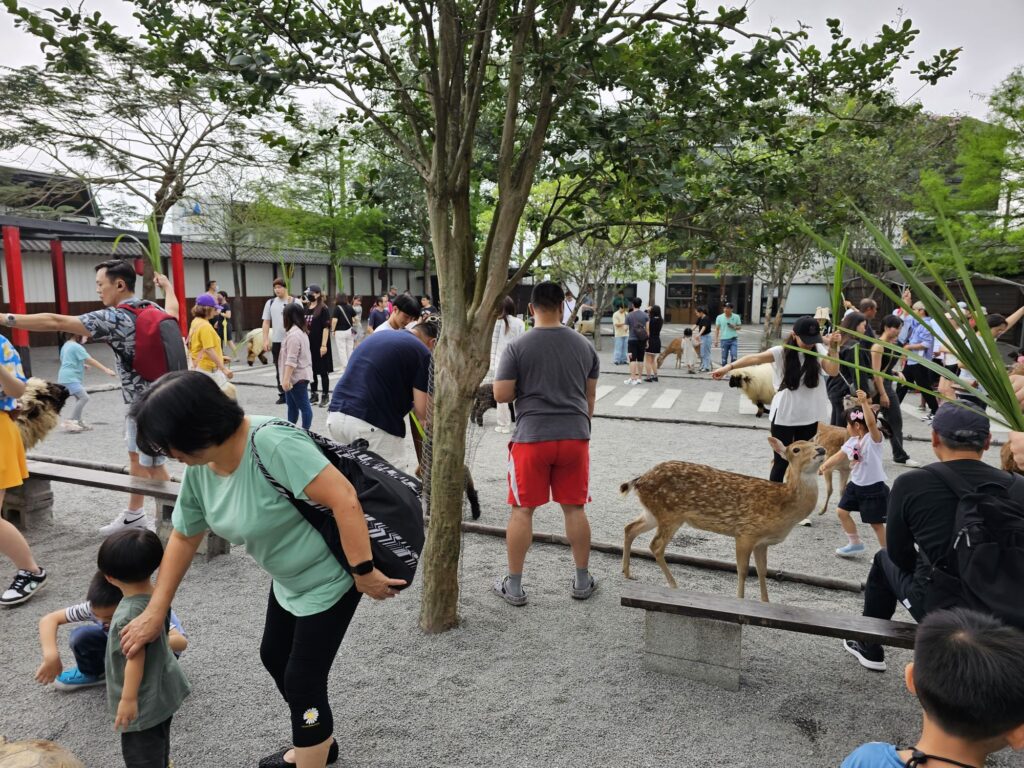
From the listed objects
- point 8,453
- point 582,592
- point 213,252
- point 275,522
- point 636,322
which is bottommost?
point 582,592

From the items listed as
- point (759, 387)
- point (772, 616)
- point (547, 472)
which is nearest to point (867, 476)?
point (772, 616)

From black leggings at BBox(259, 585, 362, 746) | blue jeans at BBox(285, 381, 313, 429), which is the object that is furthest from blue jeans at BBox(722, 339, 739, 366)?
black leggings at BBox(259, 585, 362, 746)

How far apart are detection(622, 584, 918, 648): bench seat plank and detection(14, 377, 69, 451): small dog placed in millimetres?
4800

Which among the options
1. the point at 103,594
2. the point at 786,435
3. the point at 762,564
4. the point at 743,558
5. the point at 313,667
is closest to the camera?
the point at 313,667

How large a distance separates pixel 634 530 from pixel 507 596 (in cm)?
97

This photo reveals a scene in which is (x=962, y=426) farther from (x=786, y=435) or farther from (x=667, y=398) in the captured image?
(x=667, y=398)

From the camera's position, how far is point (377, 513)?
218 cm

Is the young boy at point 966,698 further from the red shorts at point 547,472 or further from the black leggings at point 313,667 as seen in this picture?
the red shorts at point 547,472

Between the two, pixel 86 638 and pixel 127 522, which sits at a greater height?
pixel 86 638

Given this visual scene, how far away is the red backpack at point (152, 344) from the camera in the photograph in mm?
4562

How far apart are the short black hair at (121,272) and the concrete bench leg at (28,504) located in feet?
6.15

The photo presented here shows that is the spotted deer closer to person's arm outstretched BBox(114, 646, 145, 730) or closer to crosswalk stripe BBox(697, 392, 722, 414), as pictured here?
person's arm outstretched BBox(114, 646, 145, 730)

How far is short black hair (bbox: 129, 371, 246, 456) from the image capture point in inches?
75.3

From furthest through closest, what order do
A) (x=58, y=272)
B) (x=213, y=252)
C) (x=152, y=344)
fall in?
(x=213, y=252) < (x=58, y=272) < (x=152, y=344)
